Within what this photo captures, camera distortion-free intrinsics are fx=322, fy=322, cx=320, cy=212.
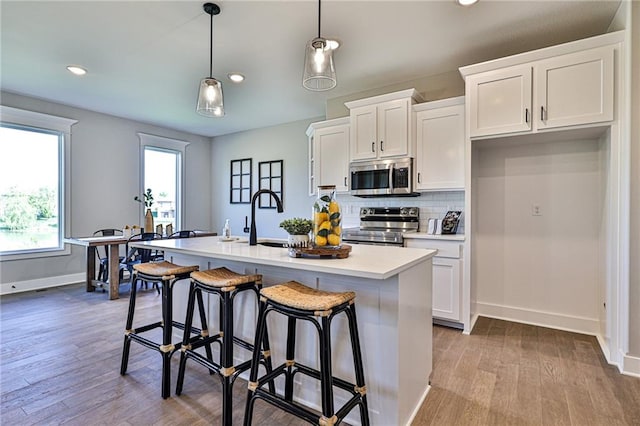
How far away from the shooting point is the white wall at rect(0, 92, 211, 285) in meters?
4.51

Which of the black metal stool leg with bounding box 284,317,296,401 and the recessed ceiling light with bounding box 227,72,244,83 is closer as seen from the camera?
the black metal stool leg with bounding box 284,317,296,401

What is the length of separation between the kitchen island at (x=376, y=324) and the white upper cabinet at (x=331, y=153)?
84.2 inches

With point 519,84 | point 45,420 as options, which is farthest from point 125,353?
point 519,84

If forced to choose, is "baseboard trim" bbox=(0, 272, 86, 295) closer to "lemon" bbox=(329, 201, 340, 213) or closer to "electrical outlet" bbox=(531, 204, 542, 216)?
"lemon" bbox=(329, 201, 340, 213)

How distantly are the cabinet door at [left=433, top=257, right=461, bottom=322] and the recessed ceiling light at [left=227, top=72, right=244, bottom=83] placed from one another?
2944 millimetres

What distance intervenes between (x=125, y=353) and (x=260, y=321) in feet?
4.48

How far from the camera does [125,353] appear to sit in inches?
89.7

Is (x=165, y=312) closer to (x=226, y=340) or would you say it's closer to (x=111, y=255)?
(x=226, y=340)

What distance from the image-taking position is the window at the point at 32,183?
4.29 m

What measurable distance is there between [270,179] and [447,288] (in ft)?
12.3

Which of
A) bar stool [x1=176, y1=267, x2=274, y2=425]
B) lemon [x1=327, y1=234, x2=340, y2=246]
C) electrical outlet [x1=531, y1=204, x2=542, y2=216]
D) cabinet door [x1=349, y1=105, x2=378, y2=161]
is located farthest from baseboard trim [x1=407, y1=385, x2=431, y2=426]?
cabinet door [x1=349, y1=105, x2=378, y2=161]

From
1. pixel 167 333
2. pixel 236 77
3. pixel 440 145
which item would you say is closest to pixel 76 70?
pixel 236 77

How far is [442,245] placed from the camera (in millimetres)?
3143

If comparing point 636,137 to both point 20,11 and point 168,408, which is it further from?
point 20,11
